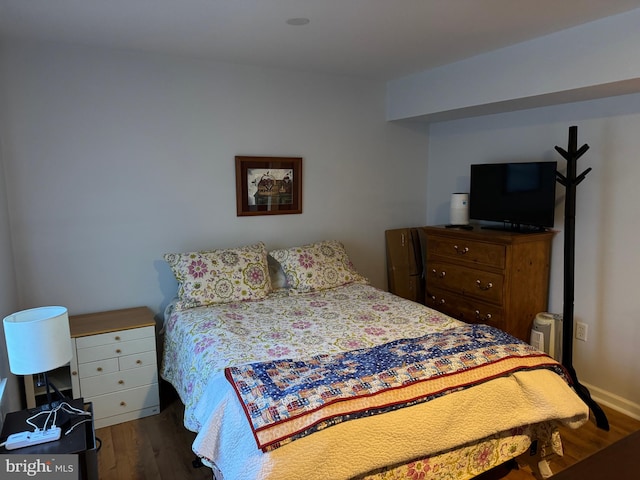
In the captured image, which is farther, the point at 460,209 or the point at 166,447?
the point at 460,209

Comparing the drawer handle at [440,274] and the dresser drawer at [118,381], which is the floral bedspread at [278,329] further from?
the drawer handle at [440,274]

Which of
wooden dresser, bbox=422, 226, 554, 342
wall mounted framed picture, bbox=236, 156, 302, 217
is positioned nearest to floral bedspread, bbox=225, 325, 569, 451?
wooden dresser, bbox=422, 226, 554, 342

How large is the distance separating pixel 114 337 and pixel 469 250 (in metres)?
2.44

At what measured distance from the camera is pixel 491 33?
2.53 m

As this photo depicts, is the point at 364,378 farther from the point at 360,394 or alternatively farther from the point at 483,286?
the point at 483,286

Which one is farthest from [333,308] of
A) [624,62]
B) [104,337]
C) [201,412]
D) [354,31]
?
[624,62]

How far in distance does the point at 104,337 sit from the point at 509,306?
2.60 metres

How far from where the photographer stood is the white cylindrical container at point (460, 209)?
3508 millimetres

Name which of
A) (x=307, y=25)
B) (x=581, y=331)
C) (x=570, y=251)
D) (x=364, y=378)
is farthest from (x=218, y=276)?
(x=581, y=331)

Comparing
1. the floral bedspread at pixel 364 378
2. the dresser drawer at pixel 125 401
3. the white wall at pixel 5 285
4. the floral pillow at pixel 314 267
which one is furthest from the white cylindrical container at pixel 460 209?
the white wall at pixel 5 285

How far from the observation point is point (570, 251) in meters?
2.77

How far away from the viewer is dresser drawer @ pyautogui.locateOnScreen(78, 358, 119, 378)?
2635mm

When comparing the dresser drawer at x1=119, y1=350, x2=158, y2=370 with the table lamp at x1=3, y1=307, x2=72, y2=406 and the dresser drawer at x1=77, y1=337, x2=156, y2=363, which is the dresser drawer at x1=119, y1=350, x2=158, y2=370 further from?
the table lamp at x1=3, y1=307, x2=72, y2=406

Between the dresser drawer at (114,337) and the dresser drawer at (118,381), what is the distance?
207 millimetres
